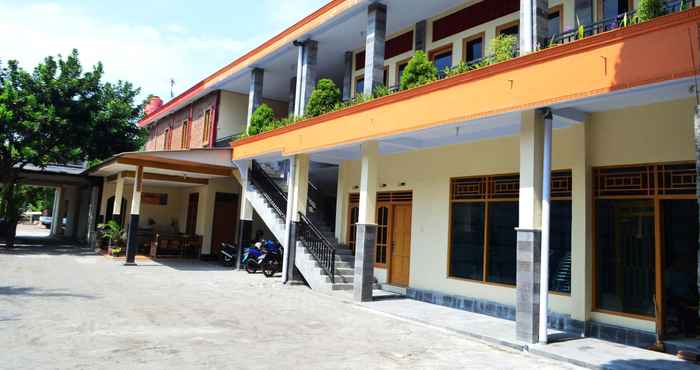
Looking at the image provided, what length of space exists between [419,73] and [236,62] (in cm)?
1013

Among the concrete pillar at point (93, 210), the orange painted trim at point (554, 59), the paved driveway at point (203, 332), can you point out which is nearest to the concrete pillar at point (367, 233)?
the paved driveway at point (203, 332)

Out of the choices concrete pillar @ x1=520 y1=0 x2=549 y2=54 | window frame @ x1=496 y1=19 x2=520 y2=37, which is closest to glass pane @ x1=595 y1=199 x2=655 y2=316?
concrete pillar @ x1=520 y1=0 x2=549 y2=54

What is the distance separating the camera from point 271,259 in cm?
1448

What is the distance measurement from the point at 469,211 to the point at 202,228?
12204 millimetres

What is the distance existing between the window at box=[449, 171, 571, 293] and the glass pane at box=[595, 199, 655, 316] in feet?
1.76

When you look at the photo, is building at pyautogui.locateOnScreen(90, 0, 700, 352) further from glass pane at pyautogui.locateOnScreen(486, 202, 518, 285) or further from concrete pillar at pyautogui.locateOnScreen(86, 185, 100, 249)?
concrete pillar at pyautogui.locateOnScreen(86, 185, 100, 249)

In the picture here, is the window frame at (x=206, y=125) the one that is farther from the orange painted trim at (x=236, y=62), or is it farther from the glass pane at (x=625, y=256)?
the glass pane at (x=625, y=256)

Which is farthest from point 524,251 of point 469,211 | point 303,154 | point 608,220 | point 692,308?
point 303,154

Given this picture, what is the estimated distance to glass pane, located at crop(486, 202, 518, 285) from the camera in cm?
949

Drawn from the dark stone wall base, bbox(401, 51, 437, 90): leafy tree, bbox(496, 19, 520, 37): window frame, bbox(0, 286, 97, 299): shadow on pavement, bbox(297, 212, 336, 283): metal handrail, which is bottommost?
bbox(0, 286, 97, 299): shadow on pavement

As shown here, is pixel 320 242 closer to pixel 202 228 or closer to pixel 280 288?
pixel 280 288

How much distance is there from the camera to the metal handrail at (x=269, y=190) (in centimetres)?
1442

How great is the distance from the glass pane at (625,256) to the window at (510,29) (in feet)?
14.0

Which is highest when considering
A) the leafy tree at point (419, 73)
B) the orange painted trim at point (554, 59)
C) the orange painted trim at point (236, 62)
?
the orange painted trim at point (236, 62)
